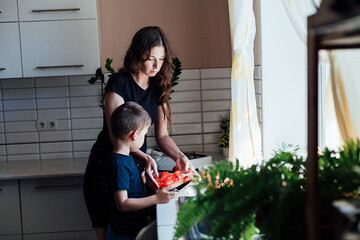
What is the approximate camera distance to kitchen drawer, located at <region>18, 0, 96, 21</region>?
3100mm

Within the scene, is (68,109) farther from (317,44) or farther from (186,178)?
(317,44)

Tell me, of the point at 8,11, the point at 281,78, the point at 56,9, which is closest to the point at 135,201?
the point at 281,78

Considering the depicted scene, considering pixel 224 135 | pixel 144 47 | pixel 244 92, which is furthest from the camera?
pixel 224 135

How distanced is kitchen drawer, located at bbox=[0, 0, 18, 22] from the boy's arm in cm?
171

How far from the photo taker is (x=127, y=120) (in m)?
2.07

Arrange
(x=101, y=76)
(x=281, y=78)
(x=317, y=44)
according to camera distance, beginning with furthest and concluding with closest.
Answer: (x=101, y=76), (x=281, y=78), (x=317, y=44)

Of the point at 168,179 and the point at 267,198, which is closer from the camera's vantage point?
the point at 267,198

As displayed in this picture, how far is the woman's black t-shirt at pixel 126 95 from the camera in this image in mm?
2428

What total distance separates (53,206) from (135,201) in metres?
1.38

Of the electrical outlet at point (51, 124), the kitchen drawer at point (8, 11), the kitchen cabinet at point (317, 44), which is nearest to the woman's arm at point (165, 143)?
the electrical outlet at point (51, 124)

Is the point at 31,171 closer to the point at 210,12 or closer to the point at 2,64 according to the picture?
the point at 2,64

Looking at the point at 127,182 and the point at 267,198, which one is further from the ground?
the point at 267,198

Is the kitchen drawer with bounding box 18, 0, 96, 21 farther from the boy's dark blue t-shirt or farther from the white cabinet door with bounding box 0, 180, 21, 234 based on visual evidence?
the boy's dark blue t-shirt

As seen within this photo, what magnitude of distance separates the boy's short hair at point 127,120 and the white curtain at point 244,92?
0.60m
